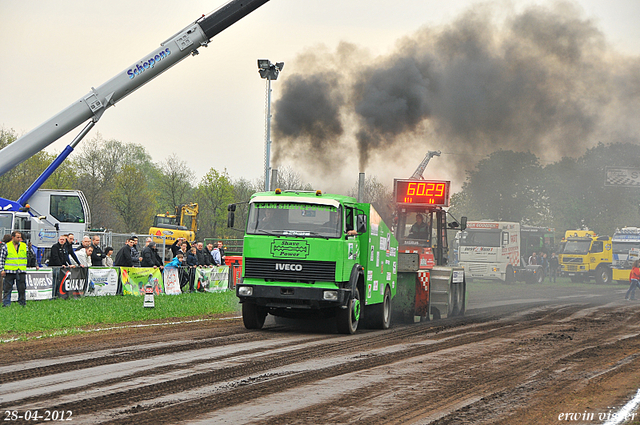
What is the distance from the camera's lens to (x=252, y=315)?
14.4 metres

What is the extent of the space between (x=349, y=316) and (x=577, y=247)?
37.7 m

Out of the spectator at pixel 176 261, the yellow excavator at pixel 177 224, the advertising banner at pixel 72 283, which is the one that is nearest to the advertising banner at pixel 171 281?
the spectator at pixel 176 261

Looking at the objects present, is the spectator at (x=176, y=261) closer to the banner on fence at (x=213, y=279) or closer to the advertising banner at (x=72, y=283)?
the banner on fence at (x=213, y=279)

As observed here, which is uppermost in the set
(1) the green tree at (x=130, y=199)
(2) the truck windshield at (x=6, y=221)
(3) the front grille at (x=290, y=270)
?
(1) the green tree at (x=130, y=199)

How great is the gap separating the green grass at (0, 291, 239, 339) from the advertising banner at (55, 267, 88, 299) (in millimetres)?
323

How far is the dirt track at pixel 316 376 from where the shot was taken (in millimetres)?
6922

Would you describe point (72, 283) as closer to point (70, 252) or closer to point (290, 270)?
point (70, 252)

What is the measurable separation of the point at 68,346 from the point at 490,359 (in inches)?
262

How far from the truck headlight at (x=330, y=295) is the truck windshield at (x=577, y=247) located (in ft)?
124

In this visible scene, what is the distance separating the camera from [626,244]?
150ft

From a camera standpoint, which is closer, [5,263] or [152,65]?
[5,263]

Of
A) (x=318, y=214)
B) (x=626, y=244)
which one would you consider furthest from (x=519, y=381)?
(x=626, y=244)

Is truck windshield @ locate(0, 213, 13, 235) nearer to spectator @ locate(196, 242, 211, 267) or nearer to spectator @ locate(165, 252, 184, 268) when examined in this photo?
spectator @ locate(165, 252, 184, 268)

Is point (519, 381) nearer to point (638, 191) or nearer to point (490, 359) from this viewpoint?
point (490, 359)
